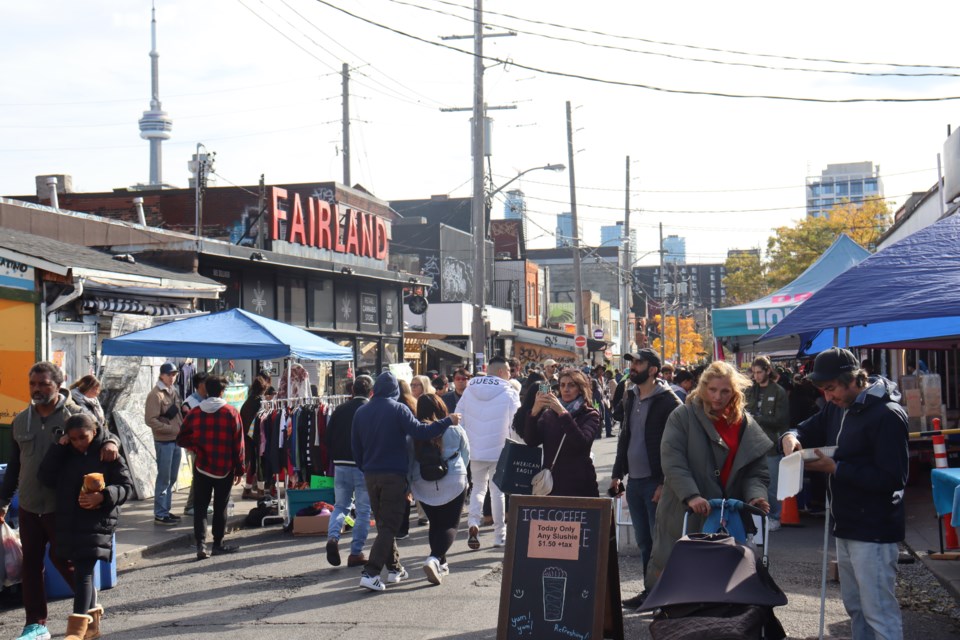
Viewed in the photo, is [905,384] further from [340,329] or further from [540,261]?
[540,261]

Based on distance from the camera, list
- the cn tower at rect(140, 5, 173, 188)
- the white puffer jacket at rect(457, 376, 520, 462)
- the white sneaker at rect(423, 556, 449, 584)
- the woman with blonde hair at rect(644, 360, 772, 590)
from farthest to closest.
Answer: the cn tower at rect(140, 5, 173, 188) → the white puffer jacket at rect(457, 376, 520, 462) → the white sneaker at rect(423, 556, 449, 584) → the woman with blonde hair at rect(644, 360, 772, 590)

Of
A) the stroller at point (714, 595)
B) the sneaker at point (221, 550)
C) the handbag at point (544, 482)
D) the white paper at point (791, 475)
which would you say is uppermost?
the white paper at point (791, 475)

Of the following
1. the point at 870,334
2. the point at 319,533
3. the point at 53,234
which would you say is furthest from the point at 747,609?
the point at 53,234

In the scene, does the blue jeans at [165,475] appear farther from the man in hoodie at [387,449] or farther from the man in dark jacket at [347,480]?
the man in hoodie at [387,449]

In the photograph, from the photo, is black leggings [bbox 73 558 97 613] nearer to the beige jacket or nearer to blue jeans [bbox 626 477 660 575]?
blue jeans [bbox 626 477 660 575]

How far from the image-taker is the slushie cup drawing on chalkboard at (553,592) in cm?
657

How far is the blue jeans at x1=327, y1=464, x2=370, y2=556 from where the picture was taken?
33.0 ft

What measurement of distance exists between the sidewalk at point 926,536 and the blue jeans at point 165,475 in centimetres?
859

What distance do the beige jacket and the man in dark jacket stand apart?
3557 mm

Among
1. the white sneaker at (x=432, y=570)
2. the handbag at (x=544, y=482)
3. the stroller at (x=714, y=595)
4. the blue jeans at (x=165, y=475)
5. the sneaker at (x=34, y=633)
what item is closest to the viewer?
the stroller at (x=714, y=595)

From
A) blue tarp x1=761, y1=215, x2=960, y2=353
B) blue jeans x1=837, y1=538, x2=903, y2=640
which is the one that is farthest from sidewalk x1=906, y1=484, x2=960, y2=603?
blue jeans x1=837, y1=538, x2=903, y2=640

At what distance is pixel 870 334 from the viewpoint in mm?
15648

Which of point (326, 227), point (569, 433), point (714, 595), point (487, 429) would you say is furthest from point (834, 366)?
point (326, 227)

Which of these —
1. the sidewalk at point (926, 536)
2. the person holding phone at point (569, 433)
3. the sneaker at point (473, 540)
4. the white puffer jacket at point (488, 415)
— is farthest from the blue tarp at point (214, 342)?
the sidewalk at point (926, 536)
